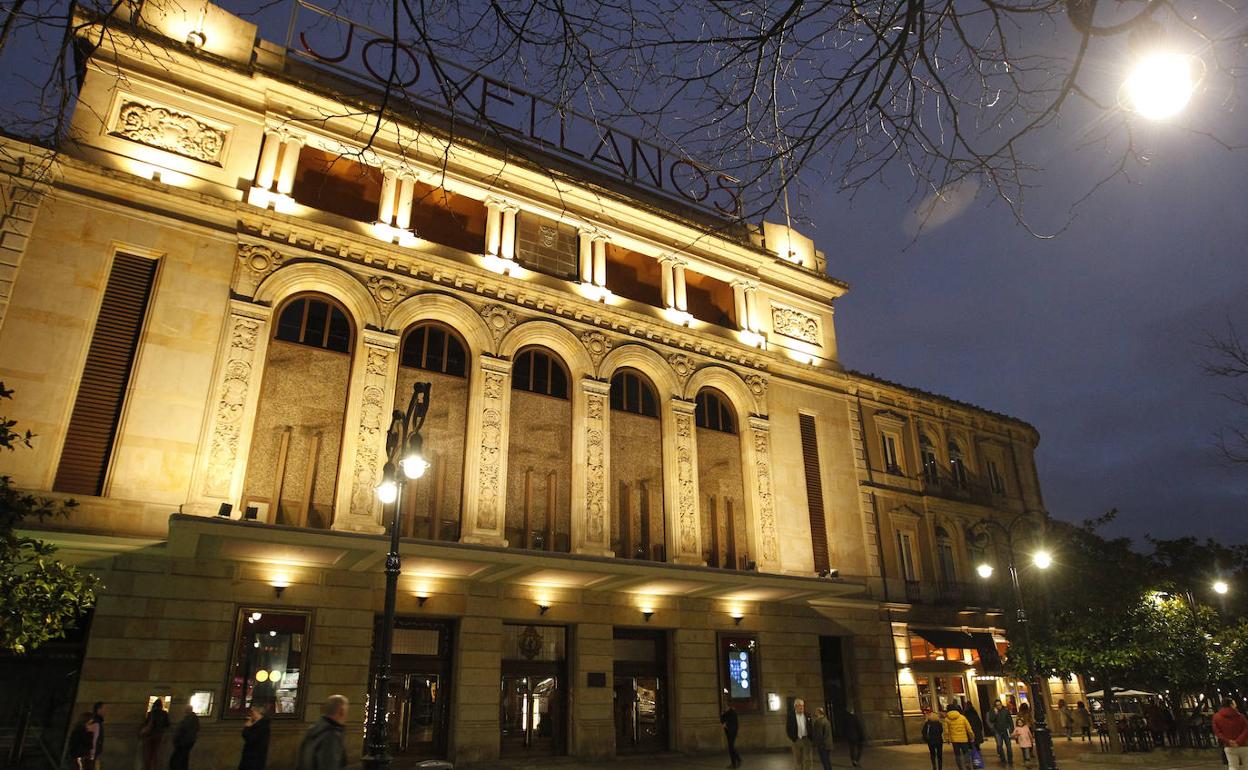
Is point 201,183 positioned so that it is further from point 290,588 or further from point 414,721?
point 414,721

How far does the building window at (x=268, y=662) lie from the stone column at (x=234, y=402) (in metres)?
2.77

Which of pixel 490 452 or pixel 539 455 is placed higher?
pixel 539 455

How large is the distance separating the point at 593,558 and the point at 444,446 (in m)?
5.24

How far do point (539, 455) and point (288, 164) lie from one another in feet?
35.1

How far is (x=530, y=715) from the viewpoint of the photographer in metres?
19.8

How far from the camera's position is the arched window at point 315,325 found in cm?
1945

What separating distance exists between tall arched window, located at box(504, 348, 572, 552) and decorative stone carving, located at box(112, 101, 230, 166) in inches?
389

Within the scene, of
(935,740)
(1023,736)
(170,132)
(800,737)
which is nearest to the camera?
(800,737)

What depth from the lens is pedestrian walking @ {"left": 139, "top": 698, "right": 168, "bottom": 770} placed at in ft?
46.7

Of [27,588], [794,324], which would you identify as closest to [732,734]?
[27,588]

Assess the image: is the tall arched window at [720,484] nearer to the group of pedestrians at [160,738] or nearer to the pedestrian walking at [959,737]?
the pedestrian walking at [959,737]

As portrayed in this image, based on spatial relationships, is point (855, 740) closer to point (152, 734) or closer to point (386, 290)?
point (152, 734)

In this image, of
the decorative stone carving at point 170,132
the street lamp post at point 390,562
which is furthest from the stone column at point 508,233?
the street lamp post at point 390,562

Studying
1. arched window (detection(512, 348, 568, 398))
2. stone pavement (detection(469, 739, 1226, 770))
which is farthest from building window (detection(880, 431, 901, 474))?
arched window (detection(512, 348, 568, 398))
